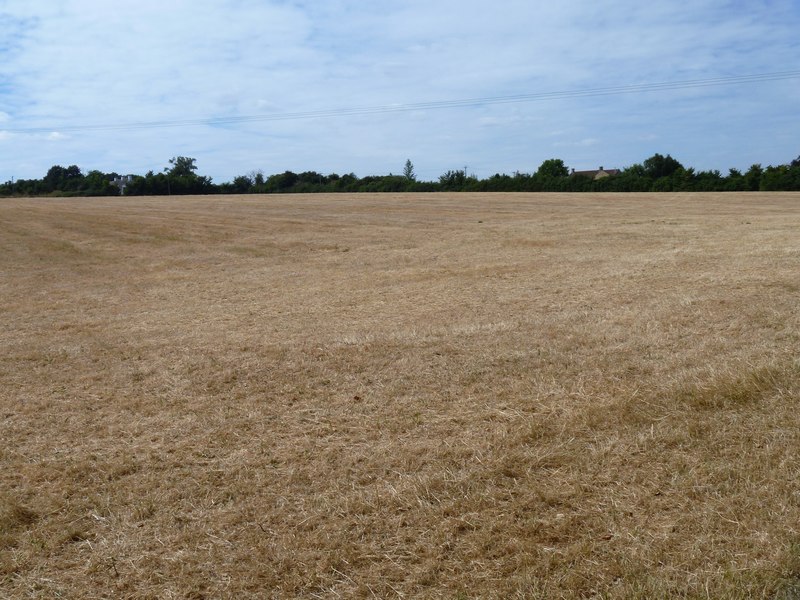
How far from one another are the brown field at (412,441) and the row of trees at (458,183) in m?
41.7

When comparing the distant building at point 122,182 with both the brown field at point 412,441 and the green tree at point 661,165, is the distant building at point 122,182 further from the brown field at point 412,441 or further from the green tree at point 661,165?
the brown field at point 412,441

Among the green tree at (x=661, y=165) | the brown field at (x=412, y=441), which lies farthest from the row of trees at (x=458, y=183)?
the brown field at (x=412, y=441)

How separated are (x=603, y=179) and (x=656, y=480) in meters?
53.3

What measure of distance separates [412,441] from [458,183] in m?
59.6

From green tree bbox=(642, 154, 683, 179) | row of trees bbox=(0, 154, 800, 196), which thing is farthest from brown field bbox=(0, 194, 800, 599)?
green tree bbox=(642, 154, 683, 179)

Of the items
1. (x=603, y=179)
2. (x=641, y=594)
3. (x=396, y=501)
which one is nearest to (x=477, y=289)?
(x=396, y=501)

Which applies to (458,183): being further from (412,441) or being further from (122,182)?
(412,441)

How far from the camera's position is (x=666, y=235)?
16656 millimetres

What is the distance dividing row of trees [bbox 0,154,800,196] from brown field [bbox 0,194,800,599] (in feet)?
137

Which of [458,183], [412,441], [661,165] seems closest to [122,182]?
[458,183]

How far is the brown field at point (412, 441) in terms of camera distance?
321cm

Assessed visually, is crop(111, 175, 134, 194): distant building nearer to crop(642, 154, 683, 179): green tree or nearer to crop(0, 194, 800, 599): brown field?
crop(642, 154, 683, 179): green tree

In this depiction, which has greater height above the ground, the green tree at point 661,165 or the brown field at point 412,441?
the green tree at point 661,165

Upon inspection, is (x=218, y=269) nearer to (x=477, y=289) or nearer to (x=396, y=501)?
(x=477, y=289)
